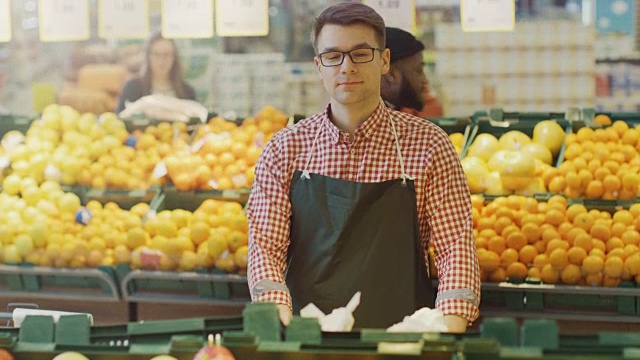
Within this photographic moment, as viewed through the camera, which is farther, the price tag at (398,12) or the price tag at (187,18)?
the price tag at (187,18)

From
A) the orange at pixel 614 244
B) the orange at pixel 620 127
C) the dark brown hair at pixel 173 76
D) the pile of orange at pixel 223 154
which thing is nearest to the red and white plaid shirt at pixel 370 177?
the orange at pixel 614 244

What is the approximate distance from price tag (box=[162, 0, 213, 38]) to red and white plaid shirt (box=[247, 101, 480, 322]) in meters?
2.66

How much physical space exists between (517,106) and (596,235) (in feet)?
5.73

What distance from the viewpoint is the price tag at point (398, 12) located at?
19.2 feet

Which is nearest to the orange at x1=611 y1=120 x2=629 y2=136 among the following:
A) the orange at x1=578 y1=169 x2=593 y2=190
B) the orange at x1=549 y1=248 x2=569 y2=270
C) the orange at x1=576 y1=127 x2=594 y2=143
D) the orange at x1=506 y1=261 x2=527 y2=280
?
the orange at x1=576 y1=127 x2=594 y2=143

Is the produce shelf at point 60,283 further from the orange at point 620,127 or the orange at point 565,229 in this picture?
the orange at point 620,127

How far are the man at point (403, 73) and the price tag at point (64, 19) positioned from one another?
7.46ft

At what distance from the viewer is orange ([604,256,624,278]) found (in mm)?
4574

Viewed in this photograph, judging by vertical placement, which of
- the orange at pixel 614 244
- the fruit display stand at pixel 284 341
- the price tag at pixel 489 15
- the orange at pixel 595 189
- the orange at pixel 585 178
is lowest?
the orange at pixel 614 244

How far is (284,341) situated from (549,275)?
248 cm

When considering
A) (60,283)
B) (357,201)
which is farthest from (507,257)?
(60,283)

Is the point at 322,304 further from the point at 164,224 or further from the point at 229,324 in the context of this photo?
the point at 164,224

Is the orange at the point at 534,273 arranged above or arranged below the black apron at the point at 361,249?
→ below

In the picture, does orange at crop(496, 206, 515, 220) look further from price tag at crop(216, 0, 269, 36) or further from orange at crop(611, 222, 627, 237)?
price tag at crop(216, 0, 269, 36)
